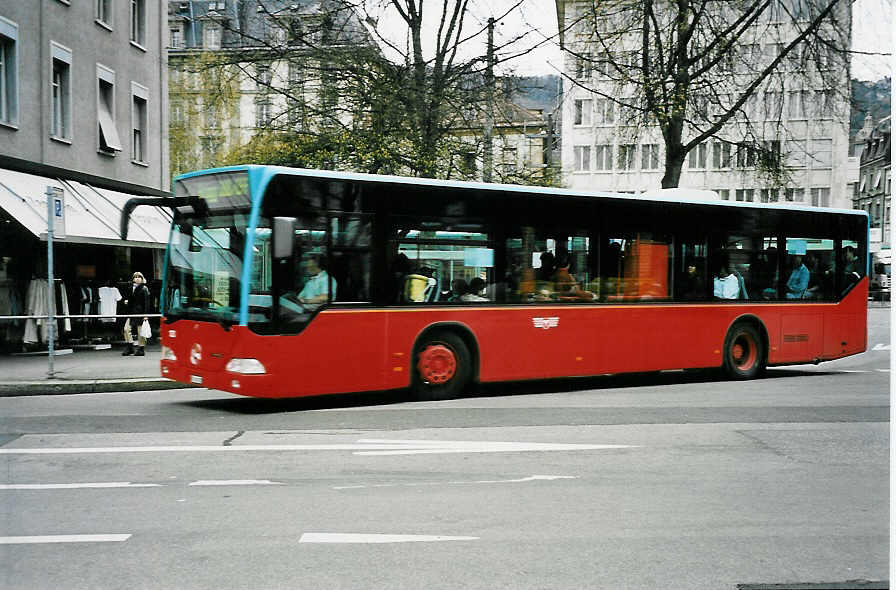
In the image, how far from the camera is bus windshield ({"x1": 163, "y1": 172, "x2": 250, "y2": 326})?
11125mm

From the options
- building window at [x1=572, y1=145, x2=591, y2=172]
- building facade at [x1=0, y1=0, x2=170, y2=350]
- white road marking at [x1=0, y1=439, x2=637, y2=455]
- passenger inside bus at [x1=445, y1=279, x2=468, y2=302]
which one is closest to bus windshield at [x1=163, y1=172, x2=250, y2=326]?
white road marking at [x1=0, y1=439, x2=637, y2=455]

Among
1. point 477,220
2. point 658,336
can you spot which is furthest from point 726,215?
point 477,220

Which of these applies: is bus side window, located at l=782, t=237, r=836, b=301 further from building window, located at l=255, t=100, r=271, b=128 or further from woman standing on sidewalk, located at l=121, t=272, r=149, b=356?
building window, located at l=255, t=100, r=271, b=128

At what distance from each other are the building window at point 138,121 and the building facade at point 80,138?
0.03 meters

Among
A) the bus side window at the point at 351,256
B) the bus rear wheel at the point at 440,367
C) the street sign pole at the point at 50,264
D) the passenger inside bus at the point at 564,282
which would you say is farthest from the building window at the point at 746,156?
the street sign pole at the point at 50,264

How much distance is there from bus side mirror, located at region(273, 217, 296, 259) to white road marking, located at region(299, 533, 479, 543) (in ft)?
19.2

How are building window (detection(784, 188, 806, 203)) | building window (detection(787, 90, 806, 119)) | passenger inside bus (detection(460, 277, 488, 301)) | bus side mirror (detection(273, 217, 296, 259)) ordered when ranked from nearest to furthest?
bus side mirror (detection(273, 217, 296, 259)) → passenger inside bus (detection(460, 277, 488, 301)) → building window (detection(787, 90, 806, 119)) → building window (detection(784, 188, 806, 203))

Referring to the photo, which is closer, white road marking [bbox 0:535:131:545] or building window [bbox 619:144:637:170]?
white road marking [bbox 0:535:131:545]

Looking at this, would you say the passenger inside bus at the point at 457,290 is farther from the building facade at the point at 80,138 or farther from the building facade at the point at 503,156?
the building facade at the point at 503,156

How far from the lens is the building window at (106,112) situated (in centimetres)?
2369

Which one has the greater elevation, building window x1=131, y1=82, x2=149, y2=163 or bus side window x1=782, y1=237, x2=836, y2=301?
building window x1=131, y1=82, x2=149, y2=163

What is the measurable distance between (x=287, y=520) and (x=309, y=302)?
5.70 m

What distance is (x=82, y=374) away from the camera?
14.8 meters

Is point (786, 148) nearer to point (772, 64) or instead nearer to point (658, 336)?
point (772, 64)
